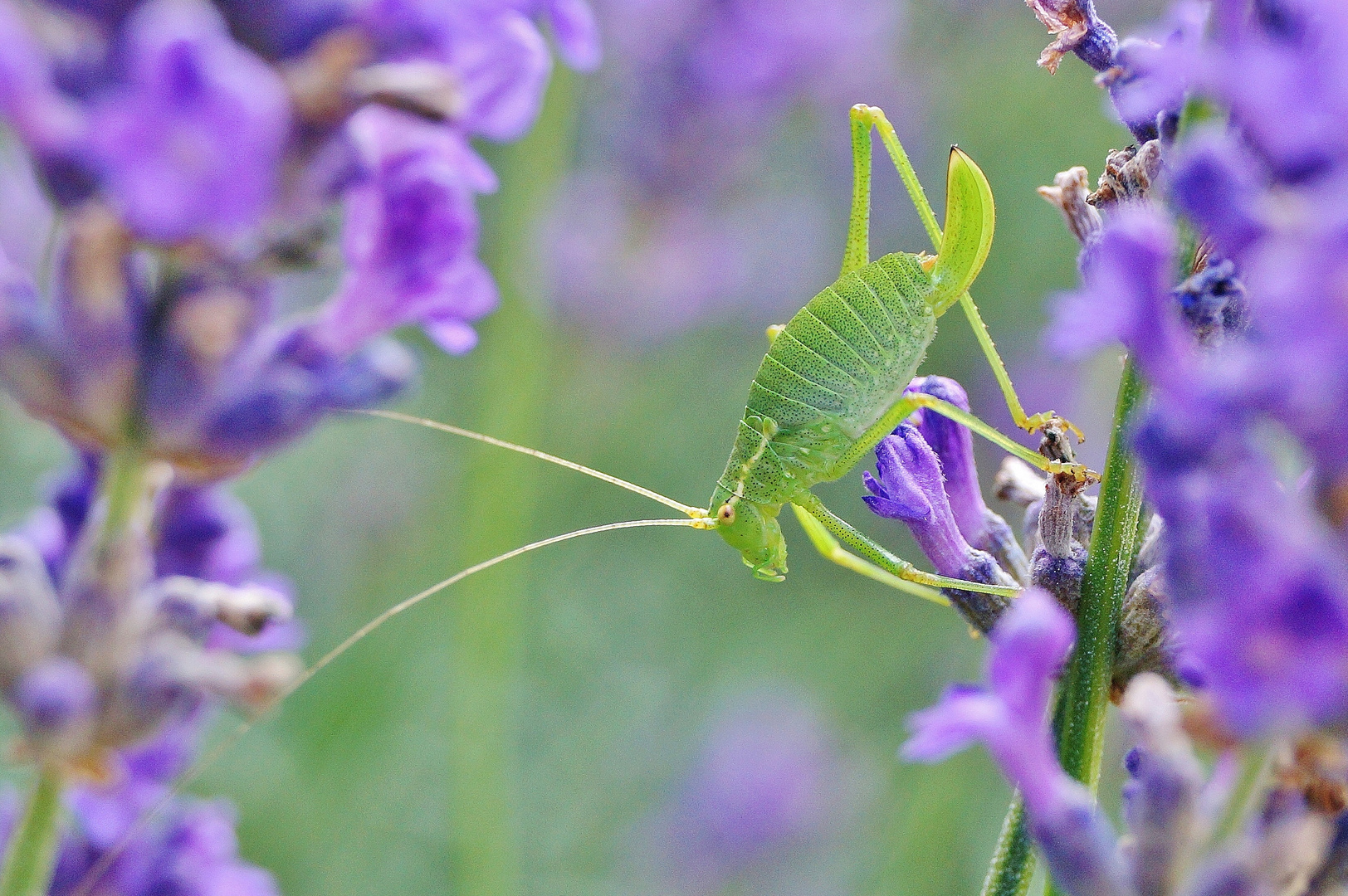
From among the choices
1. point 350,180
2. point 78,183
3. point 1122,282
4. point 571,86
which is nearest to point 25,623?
point 78,183

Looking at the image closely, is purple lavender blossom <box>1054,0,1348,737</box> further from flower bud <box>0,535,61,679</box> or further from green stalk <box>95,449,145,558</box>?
flower bud <box>0,535,61,679</box>

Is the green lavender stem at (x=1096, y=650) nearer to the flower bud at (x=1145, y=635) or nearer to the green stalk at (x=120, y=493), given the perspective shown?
the flower bud at (x=1145, y=635)

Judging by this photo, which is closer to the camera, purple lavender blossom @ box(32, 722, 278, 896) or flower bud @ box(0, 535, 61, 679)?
flower bud @ box(0, 535, 61, 679)

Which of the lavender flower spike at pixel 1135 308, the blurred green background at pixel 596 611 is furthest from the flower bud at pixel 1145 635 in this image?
the blurred green background at pixel 596 611

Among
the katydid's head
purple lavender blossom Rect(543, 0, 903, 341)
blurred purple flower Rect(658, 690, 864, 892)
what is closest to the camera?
the katydid's head

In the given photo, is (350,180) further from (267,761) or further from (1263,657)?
(267,761)

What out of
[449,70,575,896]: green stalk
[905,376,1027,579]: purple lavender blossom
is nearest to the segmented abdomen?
[905,376,1027,579]: purple lavender blossom
